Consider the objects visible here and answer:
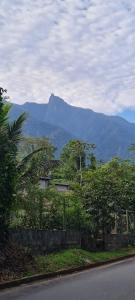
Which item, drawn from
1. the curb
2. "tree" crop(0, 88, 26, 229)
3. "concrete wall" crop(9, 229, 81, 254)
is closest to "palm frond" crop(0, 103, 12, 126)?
"tree" crop(0, 88, 26, 229)

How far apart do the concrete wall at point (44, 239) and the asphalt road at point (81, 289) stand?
9.05 ft

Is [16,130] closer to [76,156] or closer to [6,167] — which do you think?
[6,167]

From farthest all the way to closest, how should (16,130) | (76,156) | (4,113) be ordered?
(76,156) → (16,130) → (4,113)

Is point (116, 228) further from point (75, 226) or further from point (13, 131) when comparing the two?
point (13, 131)

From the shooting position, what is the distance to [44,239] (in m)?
21.8

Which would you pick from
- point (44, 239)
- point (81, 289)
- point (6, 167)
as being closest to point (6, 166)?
point (6, 167)

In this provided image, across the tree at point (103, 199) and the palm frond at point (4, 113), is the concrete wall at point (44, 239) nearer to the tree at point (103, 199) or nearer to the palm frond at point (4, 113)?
the palm frond at point (4, 113)

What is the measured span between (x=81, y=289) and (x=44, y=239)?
7.96m

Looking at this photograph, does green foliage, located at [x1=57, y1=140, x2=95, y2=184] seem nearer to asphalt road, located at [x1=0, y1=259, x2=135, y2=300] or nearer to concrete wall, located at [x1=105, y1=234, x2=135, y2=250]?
concrete wall, located at [x1=105, y1=234, x2=135, y2=250]

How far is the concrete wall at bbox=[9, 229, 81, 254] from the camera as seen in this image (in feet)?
65.4

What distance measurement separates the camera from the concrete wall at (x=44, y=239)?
65.4ft

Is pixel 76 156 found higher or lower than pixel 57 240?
higher

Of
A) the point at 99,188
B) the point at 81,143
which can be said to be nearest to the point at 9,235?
the point at 99,188

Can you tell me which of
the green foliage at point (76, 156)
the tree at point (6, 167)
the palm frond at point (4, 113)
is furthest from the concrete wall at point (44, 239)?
the green foliage at point (76, 156)
